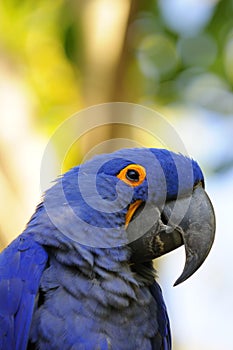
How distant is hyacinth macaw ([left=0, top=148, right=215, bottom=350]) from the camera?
261 cm

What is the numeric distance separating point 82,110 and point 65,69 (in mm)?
1336

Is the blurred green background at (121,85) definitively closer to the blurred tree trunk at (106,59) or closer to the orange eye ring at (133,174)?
the blurred tree trunk at (106,59)

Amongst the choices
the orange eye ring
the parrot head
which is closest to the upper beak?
the parrot head

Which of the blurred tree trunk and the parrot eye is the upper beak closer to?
the parrot eye

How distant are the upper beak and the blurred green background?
4.71 feet

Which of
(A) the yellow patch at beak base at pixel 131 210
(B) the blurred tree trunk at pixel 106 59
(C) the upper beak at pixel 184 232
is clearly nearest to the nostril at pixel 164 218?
(C) the upper beak at pixel 184 232

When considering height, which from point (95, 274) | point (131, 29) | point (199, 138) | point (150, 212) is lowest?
point (95, 274)

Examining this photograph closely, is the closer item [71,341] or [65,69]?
[71,341]

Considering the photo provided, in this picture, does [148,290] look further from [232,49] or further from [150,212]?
[232,49]

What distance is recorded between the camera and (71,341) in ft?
8.45

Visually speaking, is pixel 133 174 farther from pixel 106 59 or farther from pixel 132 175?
pixel 106 59

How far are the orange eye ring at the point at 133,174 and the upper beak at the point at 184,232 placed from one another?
0.48 ft

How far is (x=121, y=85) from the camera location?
423 centimetres

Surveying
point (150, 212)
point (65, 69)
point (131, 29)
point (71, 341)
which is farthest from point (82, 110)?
point (71, 341)
